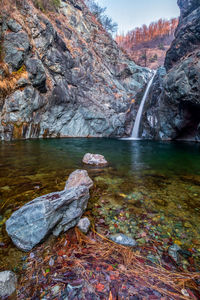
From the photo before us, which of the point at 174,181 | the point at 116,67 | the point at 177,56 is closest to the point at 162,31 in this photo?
the point at 116,67

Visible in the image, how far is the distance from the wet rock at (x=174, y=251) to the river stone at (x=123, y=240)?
50 cm

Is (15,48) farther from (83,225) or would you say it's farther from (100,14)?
(100,14)

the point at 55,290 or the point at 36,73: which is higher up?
the point at 36,73

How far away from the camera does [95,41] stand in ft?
93.8

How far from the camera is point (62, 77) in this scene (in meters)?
20.3

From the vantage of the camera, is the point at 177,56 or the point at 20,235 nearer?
the point at 20,235

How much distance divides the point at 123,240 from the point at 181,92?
1794 cm

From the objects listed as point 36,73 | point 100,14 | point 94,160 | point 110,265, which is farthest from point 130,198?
point 100,14

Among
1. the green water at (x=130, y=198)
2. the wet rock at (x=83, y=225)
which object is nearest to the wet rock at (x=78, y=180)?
the green water at (x=130, y=198)

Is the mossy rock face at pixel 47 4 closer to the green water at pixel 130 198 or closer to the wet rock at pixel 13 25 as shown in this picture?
the wet rock at pixel 13 25

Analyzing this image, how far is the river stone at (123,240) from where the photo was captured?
2.10m

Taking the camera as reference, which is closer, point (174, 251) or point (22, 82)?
point (174, 251)

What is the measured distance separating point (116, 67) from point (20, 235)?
34424 mm

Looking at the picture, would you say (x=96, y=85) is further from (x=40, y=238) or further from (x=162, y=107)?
(x=40, y=238)
